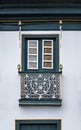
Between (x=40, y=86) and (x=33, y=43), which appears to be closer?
(x=40, y=86)

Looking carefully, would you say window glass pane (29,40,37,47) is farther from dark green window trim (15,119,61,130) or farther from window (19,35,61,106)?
dark green window trim (15,119,61,130)

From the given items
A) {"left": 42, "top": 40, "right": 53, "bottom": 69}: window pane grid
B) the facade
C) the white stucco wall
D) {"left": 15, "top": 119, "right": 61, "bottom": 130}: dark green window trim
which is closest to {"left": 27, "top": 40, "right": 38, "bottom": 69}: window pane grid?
the facade

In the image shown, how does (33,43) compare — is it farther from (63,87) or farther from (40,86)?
(63,87)

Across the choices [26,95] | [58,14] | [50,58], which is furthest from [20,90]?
[58,14]

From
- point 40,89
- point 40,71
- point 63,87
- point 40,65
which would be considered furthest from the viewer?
point 40,65

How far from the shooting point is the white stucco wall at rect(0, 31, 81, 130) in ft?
58.5

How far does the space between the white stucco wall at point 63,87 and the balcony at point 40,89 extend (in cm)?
19

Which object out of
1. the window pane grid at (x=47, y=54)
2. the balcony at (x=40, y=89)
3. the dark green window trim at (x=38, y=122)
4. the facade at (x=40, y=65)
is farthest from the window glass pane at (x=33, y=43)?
the dark green window trim at (x=38, y=122)

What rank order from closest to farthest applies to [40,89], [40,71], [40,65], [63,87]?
[40,89]
[63,87]
[40,71]
[40,65]

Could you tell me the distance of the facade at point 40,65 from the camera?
17828 mm

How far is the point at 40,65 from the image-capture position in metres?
18.2

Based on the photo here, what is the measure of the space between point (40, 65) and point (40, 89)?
844 mm

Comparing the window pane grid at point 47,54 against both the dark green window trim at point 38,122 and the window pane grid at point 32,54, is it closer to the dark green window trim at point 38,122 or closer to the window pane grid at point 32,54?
the window pane grid at point 32,54

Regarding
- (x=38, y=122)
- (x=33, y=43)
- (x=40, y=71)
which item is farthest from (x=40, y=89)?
(x=33, y=43)
